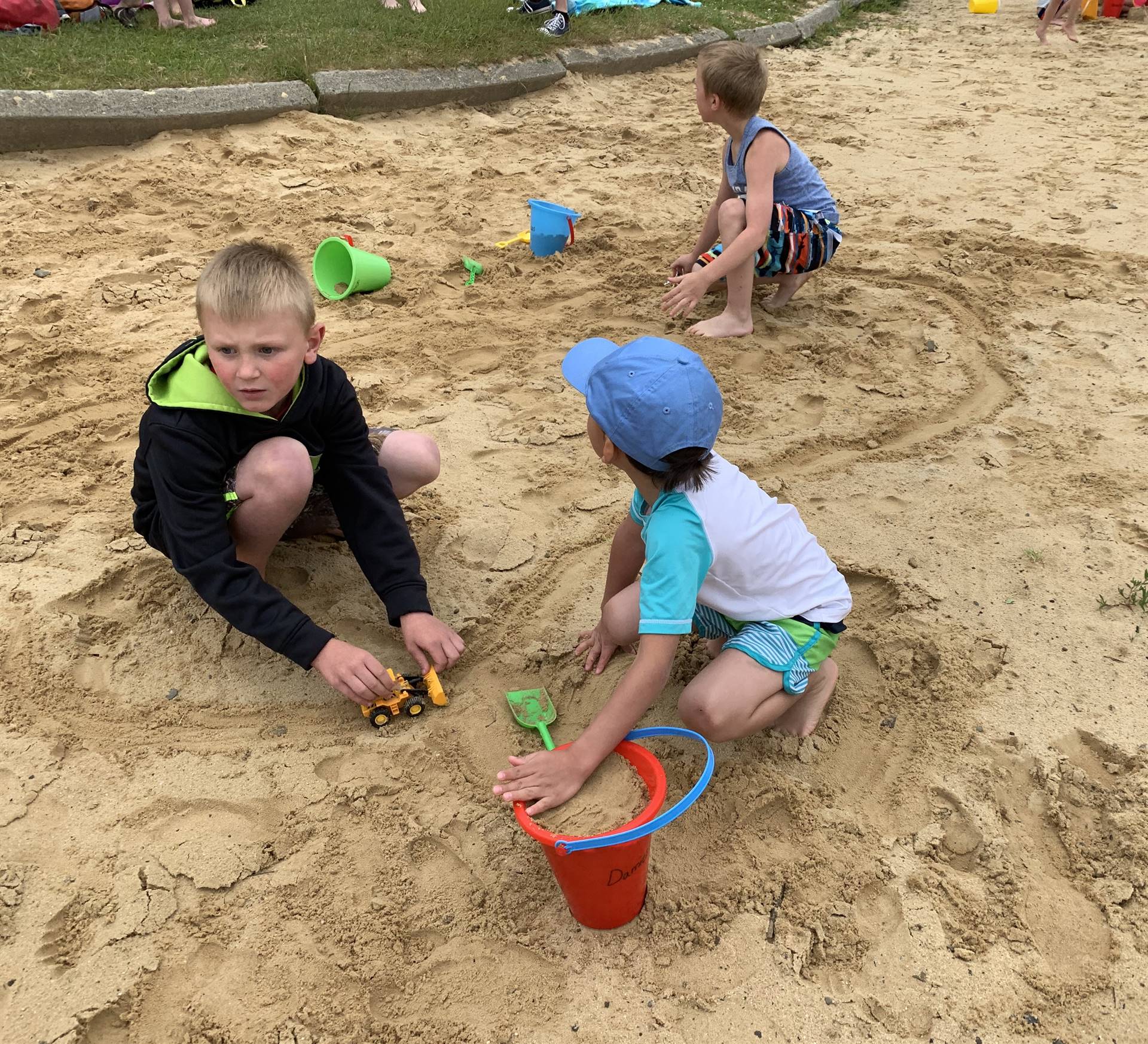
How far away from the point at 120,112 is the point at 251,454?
3736mm

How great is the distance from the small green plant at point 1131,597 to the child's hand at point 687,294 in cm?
176

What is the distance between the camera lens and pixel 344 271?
3.96m

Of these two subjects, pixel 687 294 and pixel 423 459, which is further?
pixel 687 294

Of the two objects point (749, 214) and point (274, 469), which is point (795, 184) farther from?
point (274, 469)

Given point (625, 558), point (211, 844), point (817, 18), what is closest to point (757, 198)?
point (625, 558)

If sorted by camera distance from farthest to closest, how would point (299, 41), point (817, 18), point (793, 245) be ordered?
point (817, 18)
point (299, 41)
point (793, 245)

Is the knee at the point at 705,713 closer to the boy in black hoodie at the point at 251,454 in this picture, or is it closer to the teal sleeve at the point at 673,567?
the teal sleeve at the point at 673,567

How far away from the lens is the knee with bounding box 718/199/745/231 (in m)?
3.70

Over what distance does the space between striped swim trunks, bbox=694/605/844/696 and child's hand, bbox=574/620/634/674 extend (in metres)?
0.30

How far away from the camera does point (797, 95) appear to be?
6.48 meters

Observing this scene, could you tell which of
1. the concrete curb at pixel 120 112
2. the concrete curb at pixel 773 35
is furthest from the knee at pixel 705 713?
the concrete curb at pixel 773 35

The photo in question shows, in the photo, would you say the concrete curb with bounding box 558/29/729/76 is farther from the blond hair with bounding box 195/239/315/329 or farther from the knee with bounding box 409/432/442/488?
the blond hair with bounding box 195/239/315/329

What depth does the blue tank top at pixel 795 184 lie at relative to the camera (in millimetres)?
3826

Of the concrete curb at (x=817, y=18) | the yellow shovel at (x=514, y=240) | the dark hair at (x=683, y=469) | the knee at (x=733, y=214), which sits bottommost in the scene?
the yellow shovel at (x=514, y=240)
